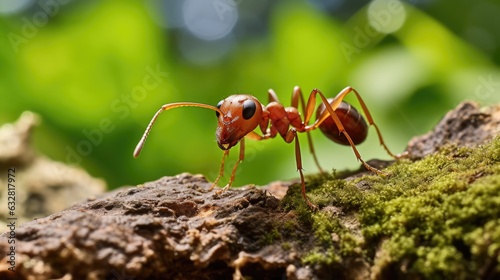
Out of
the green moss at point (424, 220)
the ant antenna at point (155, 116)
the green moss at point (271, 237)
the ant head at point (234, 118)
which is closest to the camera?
the green moss at point (424, 220)

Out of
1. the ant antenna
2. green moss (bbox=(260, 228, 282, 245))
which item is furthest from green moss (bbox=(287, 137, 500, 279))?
the ant antenna

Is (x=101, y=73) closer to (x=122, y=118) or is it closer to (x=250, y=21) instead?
(x=122, y=118)

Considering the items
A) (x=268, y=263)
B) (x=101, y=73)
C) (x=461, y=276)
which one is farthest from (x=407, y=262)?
(x=101, y=73)

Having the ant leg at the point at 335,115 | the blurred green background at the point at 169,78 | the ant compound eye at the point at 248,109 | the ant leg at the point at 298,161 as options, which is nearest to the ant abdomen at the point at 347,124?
the ant leg at the point at 335,115

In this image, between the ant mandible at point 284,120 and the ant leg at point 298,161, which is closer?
the ant leg at point 298,161

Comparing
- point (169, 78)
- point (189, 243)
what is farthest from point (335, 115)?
point (169, 78)

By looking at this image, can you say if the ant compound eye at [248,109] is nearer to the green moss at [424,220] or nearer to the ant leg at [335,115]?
the ant leg at [335,115]
